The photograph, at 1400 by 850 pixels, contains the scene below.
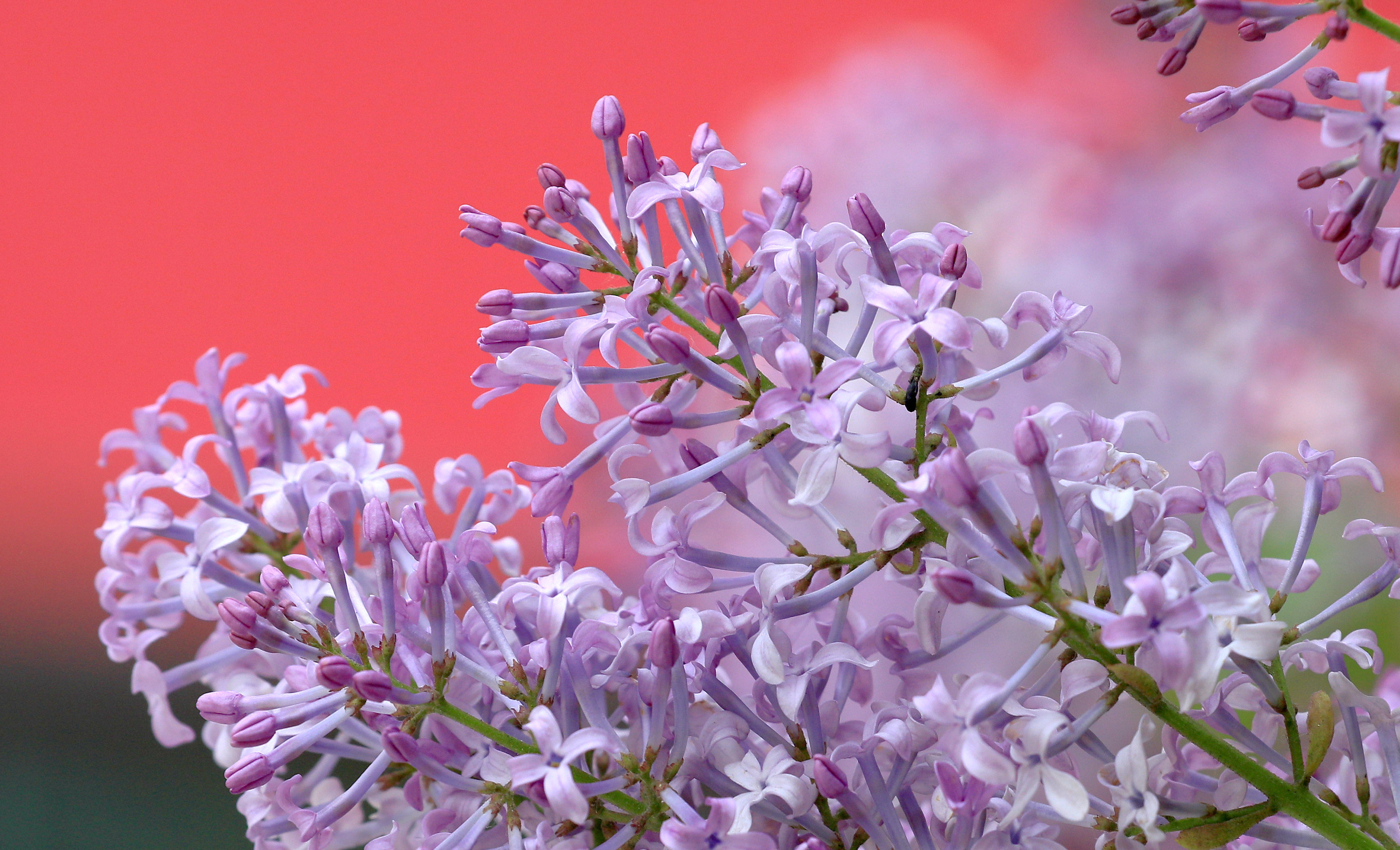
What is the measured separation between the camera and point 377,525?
0.28m

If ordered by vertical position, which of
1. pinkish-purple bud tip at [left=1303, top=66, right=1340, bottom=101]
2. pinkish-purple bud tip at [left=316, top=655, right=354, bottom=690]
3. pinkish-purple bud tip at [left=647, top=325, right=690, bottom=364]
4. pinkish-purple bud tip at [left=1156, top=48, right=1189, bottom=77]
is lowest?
pinkish-purple bud tip at [left=316, top=655, right=354, bottom=690]

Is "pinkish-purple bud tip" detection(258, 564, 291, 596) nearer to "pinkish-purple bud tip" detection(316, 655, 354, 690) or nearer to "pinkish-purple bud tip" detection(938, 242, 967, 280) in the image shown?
"pinkish-purple bud tip" detection(316, 655, 354, 690)

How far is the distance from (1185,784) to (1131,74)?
0.57 metres

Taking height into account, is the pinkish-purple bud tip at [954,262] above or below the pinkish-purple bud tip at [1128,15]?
below

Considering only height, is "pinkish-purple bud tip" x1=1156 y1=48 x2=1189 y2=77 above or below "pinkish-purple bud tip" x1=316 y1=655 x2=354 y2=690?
above

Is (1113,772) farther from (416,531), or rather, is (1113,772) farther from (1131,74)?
(1131,74)

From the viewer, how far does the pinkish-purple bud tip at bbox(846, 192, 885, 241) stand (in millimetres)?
262

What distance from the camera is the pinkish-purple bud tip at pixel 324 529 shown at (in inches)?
11.2

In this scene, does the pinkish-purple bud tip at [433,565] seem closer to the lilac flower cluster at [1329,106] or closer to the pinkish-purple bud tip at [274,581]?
the pinkish-purple bud tip at [274,581]

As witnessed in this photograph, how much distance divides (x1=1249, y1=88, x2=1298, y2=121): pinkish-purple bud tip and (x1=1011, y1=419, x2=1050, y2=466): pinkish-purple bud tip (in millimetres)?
79

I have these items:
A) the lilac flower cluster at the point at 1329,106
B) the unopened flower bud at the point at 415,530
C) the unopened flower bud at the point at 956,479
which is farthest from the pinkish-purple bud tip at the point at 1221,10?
the unopened flower bud at the point at 415,530

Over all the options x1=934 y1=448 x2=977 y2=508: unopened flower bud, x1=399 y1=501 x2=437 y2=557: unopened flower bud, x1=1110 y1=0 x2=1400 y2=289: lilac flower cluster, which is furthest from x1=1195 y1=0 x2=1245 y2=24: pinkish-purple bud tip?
x1=399 y1=501 x2=437 y2=557: unopened flower bud

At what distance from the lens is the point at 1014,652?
1.91 ft

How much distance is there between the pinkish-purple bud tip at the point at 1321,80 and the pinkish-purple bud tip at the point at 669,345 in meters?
0.14
